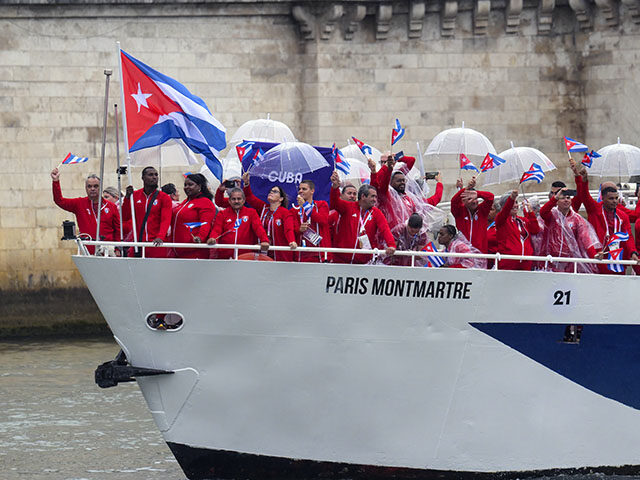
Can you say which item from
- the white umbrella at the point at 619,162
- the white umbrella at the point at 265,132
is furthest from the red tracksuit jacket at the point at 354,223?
the white umbrella at the point at 619,162

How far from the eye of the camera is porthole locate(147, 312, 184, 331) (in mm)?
12125

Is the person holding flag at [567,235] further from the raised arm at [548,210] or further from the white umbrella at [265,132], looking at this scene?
the white umbrella at [265,132]

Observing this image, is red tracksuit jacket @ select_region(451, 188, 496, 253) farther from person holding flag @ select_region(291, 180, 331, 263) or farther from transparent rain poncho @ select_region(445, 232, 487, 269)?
person holding flag @ select_region(291, 180, 331, 263)

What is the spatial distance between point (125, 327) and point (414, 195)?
312 centimetres

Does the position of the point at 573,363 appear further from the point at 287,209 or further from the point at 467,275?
the point at 287,209

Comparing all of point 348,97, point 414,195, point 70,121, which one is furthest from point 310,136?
point 414,195

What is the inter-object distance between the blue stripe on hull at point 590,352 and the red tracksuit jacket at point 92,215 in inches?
146

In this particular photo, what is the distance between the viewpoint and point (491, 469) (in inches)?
505

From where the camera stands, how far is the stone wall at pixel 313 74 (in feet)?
80.6

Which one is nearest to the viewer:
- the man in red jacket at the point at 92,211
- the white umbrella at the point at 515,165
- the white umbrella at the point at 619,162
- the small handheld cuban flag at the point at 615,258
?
the small handheld cuban flag at the point at 615,258

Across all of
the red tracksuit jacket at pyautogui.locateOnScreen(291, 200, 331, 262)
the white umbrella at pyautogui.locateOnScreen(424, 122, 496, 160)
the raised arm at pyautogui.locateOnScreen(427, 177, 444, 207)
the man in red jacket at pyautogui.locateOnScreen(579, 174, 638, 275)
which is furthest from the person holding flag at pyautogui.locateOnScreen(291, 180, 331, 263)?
the white umbrella at pyautogui.locateOnScreen(424, 122, 496, 160)

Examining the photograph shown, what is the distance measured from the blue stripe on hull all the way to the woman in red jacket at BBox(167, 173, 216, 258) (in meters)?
2.57

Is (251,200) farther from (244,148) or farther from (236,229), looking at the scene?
(244,148)

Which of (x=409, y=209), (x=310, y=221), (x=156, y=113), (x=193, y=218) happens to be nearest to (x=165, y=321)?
(x=193, y=218)
